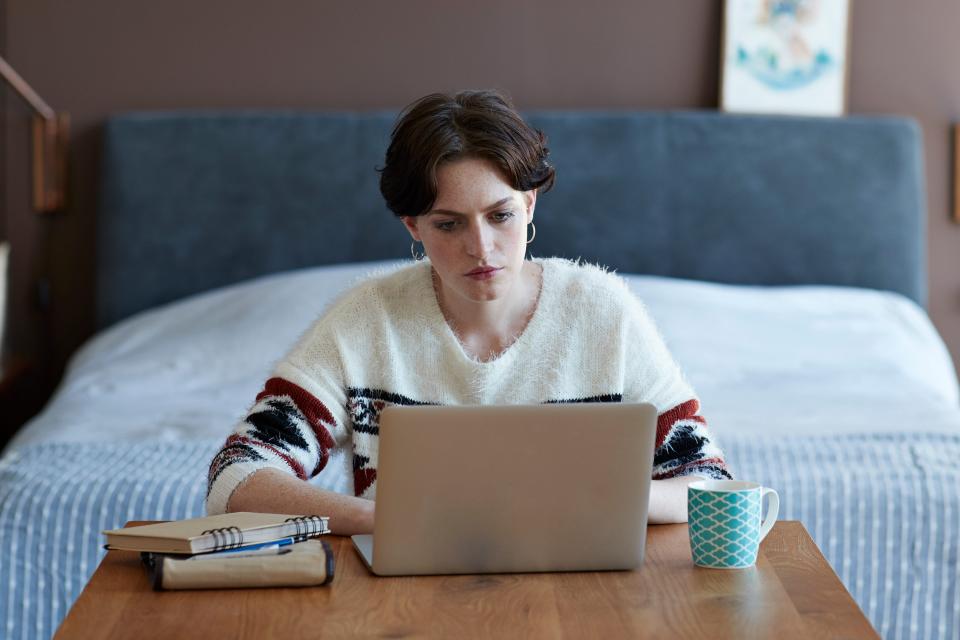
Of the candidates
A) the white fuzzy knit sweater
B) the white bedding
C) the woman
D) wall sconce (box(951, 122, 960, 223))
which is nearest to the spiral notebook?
the woman

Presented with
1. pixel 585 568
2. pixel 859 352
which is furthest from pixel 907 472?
pixel 585 568

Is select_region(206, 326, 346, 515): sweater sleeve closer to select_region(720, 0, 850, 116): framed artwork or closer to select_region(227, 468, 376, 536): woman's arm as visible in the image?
select_region(227, 468, 376, 536): woman's arm

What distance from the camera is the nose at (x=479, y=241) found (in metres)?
1.43

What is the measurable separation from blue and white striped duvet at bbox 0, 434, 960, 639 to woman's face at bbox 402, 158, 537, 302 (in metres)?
0.75

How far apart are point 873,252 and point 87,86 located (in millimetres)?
2179

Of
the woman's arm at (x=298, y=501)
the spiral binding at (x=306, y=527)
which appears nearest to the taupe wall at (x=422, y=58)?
the woman's arm at (x=298, y=501)

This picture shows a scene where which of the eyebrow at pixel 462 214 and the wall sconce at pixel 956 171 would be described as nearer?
the eyebrow at pixel 462 214

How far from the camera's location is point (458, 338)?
155cm

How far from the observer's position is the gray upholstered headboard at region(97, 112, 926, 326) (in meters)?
3.19

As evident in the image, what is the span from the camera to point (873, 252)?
3184 millimetres

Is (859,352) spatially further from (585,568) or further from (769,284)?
(585,568)

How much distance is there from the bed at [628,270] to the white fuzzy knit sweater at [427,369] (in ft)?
1.94

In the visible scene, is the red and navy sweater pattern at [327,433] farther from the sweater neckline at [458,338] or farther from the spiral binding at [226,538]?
the spiral binding at [226,538]

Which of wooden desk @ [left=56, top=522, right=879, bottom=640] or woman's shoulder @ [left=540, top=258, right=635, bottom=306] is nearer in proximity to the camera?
wooden desk @ [left=56, top=522, right=879, bottom=640]
